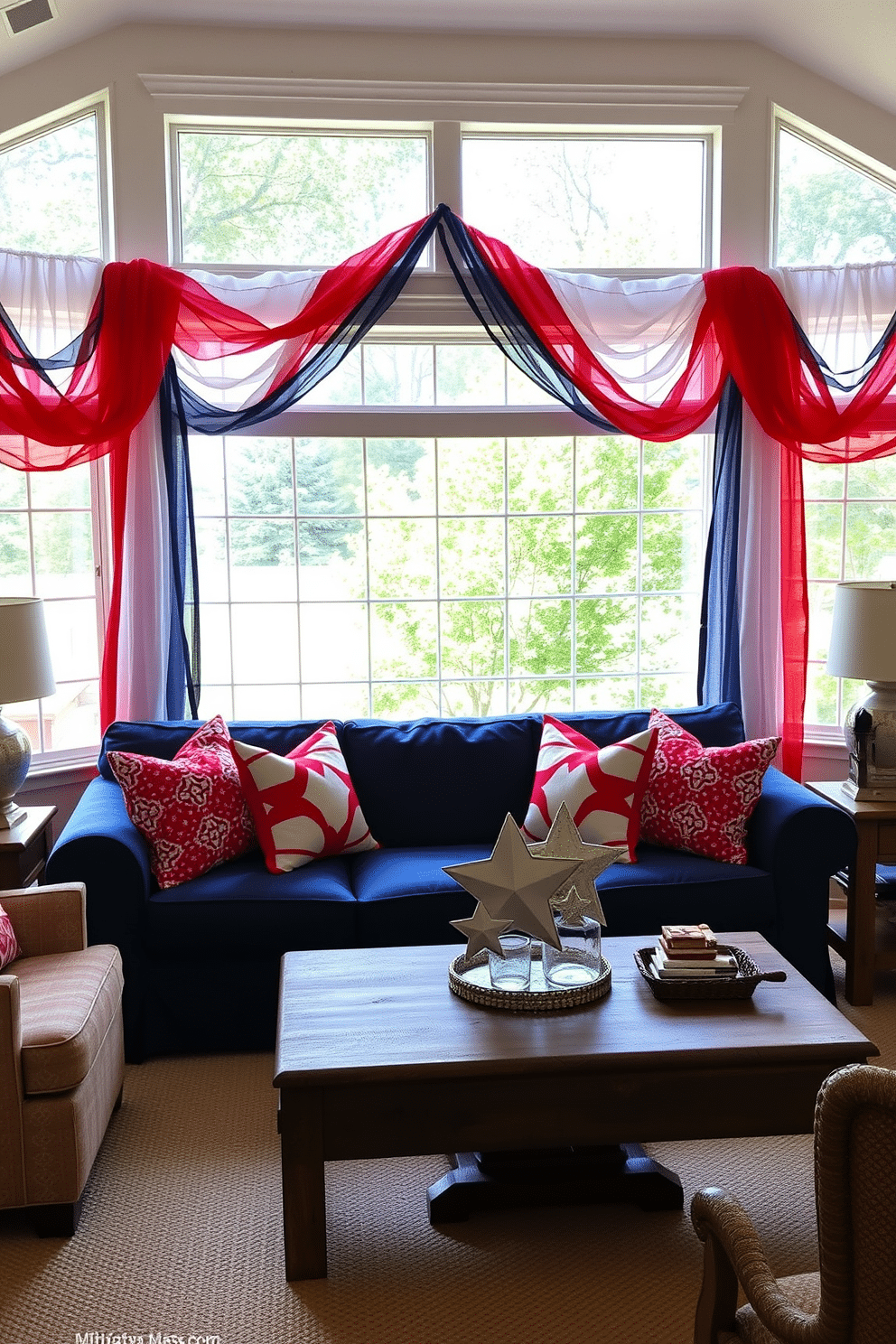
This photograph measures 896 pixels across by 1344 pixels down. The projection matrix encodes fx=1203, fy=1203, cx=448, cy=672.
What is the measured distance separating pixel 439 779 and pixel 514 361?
5.07 feet

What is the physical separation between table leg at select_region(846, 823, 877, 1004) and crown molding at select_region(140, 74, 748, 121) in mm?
2767

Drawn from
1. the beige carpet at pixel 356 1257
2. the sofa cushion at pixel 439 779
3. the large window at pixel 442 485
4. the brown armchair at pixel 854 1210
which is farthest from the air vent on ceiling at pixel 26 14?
the brown armchair at pixel 854 1210

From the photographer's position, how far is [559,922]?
9.25 feet

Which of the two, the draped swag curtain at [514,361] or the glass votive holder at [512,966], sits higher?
the draped swag curtain at [514,361]

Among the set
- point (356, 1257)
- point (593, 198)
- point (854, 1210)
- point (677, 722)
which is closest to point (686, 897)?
point (677, 722)

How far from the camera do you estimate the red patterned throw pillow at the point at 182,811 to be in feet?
11.7

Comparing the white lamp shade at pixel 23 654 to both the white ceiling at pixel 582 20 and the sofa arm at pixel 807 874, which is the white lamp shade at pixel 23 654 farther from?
the sofa arm at pixel 807 874

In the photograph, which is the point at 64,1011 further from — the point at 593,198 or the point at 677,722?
the point at 593,198

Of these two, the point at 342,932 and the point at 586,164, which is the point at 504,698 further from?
the point at 586,164

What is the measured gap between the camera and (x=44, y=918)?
3053 mm

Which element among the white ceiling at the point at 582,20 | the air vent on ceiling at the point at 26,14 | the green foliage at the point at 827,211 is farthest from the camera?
the green foliage at the point at 827,211

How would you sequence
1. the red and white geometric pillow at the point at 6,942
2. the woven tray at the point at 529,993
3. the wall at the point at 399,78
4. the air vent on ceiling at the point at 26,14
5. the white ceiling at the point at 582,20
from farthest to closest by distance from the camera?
the wall at the point at 399,78
the white ceiling at the point at 582,20
the air vent on ceiling at the point at 26,14
the red and white geometric pillow at the point at 6,942
the woven tray at the point at 529,993

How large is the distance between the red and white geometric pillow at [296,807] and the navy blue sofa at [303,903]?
0.21 feet

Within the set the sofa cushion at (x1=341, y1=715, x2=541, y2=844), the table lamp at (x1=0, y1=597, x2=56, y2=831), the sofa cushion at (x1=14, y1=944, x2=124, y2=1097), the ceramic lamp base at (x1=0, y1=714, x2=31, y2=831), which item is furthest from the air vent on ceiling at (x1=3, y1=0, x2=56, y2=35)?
the sofa cushion at (x1=14, y1=944, x2=124, y2=1097)
